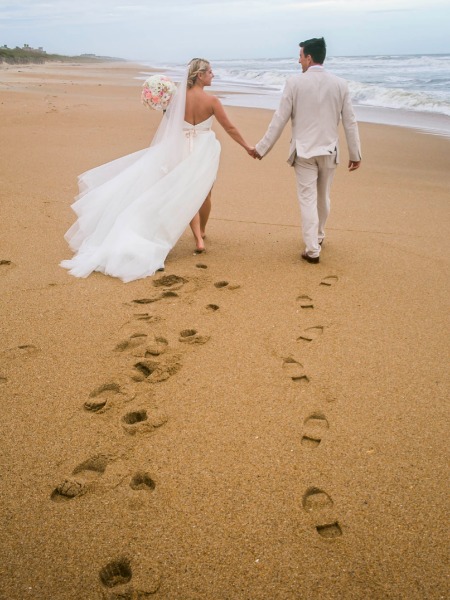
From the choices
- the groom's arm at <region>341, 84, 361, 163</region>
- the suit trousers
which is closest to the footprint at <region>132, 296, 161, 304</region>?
the suit trousers

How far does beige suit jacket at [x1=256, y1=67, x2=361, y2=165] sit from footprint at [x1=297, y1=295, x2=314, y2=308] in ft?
4.52

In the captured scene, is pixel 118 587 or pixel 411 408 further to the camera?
pixel 411 408

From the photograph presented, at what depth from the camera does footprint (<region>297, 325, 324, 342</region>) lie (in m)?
3.47

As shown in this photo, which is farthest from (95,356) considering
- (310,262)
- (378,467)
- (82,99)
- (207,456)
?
(82,99)

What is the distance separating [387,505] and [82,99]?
1674cm

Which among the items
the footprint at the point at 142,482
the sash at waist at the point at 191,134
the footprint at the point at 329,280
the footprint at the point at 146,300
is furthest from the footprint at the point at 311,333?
the sash at waist at the point at 191,134

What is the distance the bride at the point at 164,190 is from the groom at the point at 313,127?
53cm

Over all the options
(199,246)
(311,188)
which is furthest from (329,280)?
(199,246)

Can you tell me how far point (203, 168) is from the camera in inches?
191

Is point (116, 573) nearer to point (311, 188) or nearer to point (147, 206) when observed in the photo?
point (147, 206)

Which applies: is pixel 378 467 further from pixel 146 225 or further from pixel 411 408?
pixel 146 225

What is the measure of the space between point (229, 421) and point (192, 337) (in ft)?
2.98

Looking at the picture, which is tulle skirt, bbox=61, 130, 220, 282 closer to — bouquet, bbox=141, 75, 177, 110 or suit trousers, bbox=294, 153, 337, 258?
bouquet, bbox=141, 75, 177, 110

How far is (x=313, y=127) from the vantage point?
4496 millimetres
